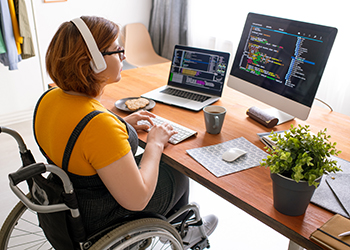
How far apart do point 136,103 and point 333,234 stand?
1.06 meters

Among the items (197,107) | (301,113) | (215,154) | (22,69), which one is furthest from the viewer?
(22,69)

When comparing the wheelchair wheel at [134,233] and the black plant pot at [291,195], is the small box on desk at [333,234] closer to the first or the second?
the black plant pot at [291,195]

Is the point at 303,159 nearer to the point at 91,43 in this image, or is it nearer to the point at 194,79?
the point at 91,43

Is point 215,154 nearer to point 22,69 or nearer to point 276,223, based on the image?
point 276,223

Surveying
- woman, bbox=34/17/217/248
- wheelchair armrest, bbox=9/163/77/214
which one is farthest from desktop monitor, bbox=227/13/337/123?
wheelchair armrest, bbox=9/163/77/214

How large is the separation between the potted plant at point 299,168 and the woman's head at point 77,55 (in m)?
0.62

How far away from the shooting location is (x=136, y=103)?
1.63 m

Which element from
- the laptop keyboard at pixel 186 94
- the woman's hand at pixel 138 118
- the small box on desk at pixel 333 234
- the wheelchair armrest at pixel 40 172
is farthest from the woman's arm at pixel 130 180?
the laptop keyboard at pixel 186 94

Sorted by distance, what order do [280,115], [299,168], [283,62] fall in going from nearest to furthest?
[299,168], [283,62], [280,115]

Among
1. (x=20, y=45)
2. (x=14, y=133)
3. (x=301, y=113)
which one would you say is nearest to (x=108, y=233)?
(x=14, y=133)

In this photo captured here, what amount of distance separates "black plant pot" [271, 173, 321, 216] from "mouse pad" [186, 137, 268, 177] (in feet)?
0.79

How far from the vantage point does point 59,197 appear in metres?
1.02

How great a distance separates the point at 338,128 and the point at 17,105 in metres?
2.86

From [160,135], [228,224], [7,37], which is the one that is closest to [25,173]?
[160,135]
